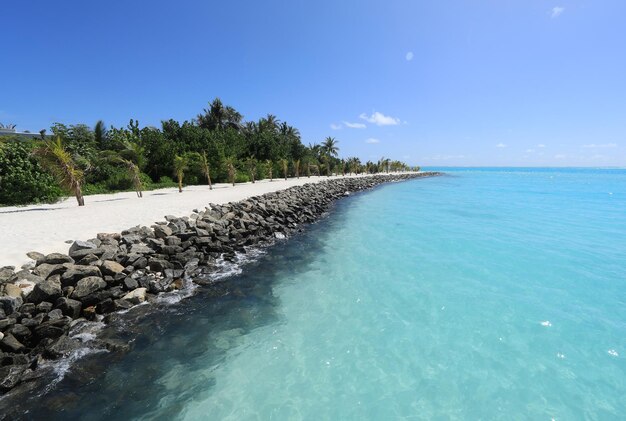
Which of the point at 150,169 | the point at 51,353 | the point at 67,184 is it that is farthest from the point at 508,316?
the point at 150,169

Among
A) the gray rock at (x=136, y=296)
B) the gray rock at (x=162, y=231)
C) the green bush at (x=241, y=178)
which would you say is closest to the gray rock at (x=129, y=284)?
the gray rock at (x=136, y=296)

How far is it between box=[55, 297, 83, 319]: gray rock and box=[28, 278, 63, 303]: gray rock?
6.4 inches

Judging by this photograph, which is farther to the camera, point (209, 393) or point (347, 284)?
point (347, 284)

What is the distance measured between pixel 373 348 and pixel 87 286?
669cm

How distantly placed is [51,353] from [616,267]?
1759 cm

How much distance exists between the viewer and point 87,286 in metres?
6.88

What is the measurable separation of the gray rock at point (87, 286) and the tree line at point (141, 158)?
12758 millimetres

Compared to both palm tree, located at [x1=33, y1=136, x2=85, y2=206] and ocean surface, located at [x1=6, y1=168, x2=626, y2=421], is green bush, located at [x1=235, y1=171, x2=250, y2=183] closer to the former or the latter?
palm tree, located at [x1=33, y1=136, x2=85, y2=206]

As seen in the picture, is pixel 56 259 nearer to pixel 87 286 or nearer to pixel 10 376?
pixel 87 286

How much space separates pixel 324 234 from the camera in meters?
16.0

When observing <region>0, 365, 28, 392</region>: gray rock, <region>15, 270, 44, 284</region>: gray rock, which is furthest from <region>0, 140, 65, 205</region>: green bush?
<region>0, 365, 28, 392</region>: gray rock

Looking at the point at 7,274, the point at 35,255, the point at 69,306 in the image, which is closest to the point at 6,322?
the point at 69,306

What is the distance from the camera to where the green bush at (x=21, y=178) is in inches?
674

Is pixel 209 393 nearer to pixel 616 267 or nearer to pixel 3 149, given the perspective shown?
pixel 616 267
